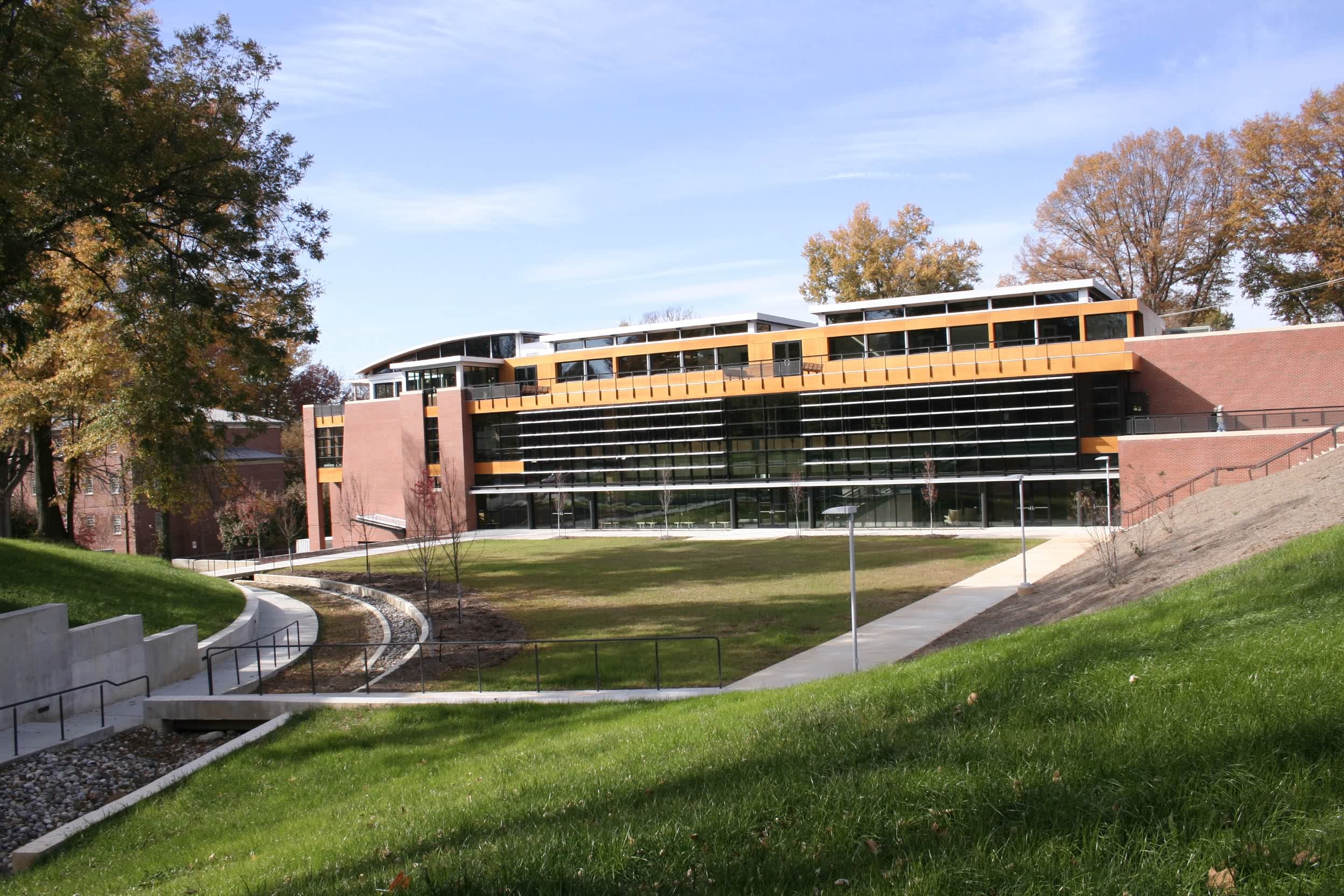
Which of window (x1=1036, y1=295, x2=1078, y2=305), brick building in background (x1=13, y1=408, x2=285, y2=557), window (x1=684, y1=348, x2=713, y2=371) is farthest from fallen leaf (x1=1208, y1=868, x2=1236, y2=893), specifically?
window (x1=684, y1=348, x2=713, y2=371)

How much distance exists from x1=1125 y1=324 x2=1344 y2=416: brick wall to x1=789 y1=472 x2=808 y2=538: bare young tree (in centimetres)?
1654

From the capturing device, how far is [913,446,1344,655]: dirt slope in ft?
51.8

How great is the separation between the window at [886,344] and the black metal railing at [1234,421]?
1231cm

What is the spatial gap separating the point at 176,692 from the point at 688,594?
1401 cm

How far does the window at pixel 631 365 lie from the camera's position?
59.0m

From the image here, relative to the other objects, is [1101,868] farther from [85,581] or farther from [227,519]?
[227,519]

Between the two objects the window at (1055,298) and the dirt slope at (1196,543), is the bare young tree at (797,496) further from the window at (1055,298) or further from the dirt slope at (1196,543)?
the dirt slope at (1196,543)

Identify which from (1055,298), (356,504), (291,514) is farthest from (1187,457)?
(356,504)

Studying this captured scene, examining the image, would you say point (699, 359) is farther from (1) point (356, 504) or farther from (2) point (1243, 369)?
(2) point (1243, 369)

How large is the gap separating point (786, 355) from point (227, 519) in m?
31.5

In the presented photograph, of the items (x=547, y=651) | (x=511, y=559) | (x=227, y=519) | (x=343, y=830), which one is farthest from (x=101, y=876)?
(x=227, y=519)

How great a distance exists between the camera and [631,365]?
5956cm

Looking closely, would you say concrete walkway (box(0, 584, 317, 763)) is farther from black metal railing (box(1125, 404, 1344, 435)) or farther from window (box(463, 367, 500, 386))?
window (box(463, 367, 500, 386))

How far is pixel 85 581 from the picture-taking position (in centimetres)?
2147
